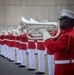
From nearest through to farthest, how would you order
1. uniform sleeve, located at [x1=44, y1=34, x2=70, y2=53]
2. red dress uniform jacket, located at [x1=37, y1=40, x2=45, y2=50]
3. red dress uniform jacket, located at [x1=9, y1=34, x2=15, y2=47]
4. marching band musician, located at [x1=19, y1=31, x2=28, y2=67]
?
uniform sleeve, located at [x1=44, y1=34, x2=70, y2=53] < red dress uniform jacket, located at [x1=37, y1=40, x2=45, y2=50] < marching band musician, located at [x1=19, y1=31, x2=28, y2=67] < red dress uniform jacket, located at [x1=9, y1=34, x2=15, y2=47]

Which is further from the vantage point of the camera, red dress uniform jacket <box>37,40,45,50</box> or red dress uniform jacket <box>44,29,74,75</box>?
red dress uniform jacket <box>37,40,45,50</box>

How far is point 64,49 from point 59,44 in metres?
0.09

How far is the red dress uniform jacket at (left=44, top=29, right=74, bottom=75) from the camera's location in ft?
12.3

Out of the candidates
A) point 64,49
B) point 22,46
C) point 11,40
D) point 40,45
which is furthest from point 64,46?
point 11,40

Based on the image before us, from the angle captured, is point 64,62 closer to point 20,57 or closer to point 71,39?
point 71,39

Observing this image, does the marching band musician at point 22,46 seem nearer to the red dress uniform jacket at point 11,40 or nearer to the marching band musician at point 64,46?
the red dress uniform jacket at point 11,40

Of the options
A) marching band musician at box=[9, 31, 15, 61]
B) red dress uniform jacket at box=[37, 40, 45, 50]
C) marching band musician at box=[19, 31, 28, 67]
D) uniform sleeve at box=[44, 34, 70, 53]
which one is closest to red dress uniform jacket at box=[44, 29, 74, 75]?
uniform sleeve at box=[44, 34, 70, 53]

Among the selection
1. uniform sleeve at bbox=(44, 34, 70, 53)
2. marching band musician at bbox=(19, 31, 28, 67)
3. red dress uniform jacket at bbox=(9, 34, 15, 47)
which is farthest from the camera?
red dress uniform jacket at bbox=(9, 34, 15, 47)

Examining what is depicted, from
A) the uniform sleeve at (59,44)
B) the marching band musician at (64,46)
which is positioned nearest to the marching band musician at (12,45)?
the marching band musician at (64,46)

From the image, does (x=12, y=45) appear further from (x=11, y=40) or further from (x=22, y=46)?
(x=22, y=46)

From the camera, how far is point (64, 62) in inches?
151

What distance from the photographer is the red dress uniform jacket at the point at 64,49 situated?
374 centimetres

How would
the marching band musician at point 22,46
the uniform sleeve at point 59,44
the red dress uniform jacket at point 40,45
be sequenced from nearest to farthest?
1. the uniform sleeve at point 59,44
2. the red dress uniform jacket at point 40,45
3. the marching band musician at point 22,46

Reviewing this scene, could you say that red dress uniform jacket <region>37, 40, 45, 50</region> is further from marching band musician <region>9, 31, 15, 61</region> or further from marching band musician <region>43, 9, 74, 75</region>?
marching band musician <region>43, 9, 74, 75</region>
